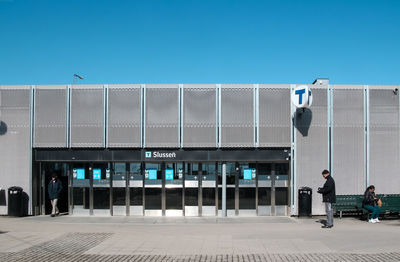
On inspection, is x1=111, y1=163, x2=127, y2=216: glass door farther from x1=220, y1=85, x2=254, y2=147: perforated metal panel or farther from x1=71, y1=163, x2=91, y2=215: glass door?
x1=220, y1=85, x2=254, y2=147: perforated metal panel

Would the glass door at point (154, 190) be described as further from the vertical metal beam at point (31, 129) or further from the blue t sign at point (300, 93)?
the blue t sign at point (300, 93)

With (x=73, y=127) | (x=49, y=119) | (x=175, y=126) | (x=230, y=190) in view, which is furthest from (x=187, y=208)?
(x=49, y=119)

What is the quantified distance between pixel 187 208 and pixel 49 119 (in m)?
6.11

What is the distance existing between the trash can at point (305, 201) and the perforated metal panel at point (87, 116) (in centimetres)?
740

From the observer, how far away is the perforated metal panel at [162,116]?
1420 cm

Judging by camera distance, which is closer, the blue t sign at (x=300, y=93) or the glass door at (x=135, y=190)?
the blue t sign at (x=300, y=93)

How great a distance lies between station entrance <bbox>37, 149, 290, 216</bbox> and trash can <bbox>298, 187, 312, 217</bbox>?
782 millimetres

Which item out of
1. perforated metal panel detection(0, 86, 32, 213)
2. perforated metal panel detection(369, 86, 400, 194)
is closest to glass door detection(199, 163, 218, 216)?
perforated metal panel detection(369, 86, 400, 194)

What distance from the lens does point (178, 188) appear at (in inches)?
574

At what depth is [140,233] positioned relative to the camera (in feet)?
36.6

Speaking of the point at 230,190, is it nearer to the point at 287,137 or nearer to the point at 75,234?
the point at 287,137

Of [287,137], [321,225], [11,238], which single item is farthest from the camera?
[287,137]

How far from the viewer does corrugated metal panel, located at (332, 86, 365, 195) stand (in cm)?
1414

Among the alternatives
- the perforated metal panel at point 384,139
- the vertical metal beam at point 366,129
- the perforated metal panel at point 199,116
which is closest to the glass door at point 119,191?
the perforated metal panel at point 199,116
